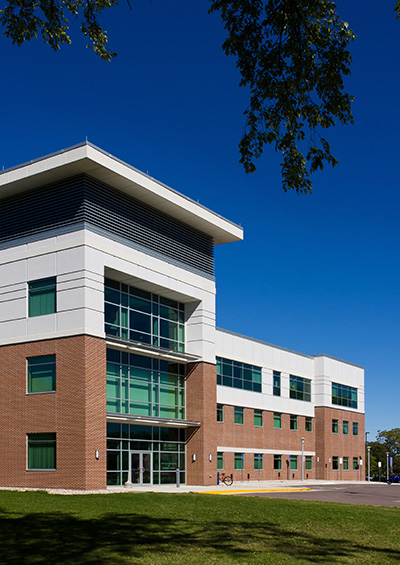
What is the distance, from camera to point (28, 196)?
3569cm

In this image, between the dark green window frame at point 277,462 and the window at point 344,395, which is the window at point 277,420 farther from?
the window at point 344,395

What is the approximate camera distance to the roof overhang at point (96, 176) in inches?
1298

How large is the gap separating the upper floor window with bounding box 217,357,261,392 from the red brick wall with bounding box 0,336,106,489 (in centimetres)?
1798

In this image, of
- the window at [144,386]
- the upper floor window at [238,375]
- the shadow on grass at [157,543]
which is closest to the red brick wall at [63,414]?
the window at [144,386]

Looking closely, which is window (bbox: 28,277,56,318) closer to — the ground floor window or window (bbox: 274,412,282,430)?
the ground floor window

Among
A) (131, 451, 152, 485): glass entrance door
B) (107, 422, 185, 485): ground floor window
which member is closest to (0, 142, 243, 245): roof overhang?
(107, 422, 185, 485): ground floor window

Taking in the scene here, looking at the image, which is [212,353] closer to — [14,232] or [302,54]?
[14,232]

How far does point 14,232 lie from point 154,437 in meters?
14.1

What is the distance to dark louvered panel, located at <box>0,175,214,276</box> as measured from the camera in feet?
111

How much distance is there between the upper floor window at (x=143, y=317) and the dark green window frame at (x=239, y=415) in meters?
11.7

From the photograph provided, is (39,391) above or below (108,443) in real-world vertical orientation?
above

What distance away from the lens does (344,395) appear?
69.6 meters

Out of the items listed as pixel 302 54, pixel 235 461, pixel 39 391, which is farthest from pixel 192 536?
pixel 235 461

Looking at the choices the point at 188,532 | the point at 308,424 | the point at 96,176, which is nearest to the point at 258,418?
the point at 308,424
